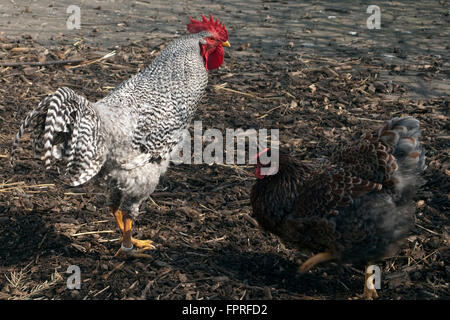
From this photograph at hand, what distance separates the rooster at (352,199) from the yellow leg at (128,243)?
115 centimetres

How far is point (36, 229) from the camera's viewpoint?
4957mm

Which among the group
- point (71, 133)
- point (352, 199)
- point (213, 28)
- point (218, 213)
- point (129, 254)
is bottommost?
point (129, 254)

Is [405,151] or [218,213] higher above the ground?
[405,151]

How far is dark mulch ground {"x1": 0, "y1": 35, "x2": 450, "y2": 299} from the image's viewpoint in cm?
431

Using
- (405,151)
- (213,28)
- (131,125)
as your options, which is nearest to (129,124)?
(131,125)

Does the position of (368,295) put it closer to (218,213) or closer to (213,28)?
(218,213)

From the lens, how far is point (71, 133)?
168 inches

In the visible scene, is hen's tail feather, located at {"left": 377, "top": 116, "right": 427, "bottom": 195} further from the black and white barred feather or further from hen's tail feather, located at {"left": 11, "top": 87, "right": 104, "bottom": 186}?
hen's tail feather, located at {"left": 11, "top": 87, "right": 104, "bottom": 186}

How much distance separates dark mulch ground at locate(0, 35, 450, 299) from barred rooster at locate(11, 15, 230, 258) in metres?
0.46

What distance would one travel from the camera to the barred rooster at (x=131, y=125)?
4207 millimetres

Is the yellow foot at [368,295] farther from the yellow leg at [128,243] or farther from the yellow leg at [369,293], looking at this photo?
the yellow leg at [128,243]

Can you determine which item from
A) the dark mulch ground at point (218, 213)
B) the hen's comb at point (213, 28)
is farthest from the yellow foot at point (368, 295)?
the hen's comb at point (213, 28)

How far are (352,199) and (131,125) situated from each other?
204 centimetres
